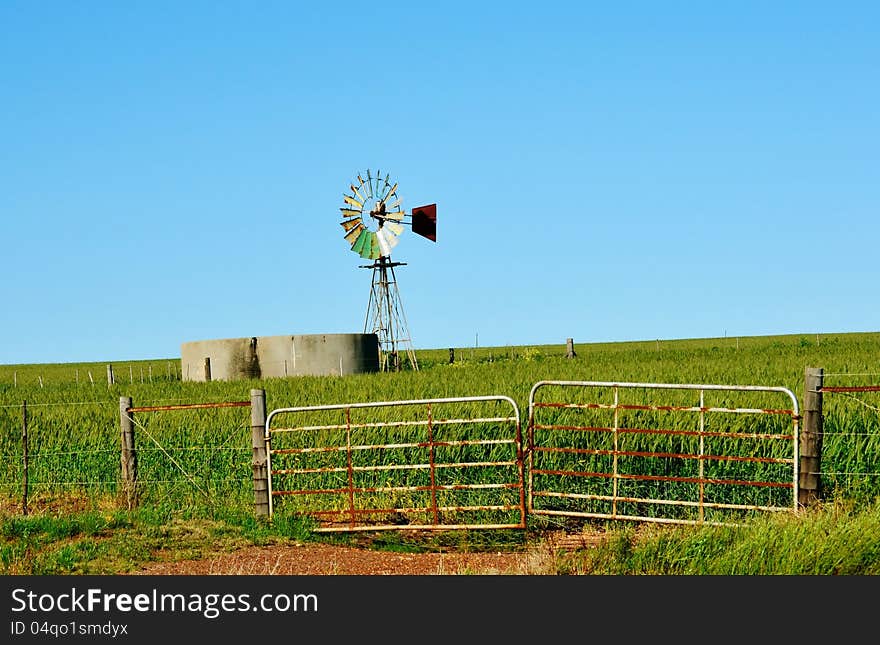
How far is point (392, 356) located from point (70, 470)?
25173mm

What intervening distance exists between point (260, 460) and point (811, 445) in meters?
7.13

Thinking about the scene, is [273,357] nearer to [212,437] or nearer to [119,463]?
[212,437]

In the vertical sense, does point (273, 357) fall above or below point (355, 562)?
above

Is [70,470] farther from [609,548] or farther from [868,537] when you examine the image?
[868,537]

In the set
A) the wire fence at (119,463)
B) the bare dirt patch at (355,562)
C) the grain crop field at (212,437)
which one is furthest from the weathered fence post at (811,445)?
the wire fence at (119,463)

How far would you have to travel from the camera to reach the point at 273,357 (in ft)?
123

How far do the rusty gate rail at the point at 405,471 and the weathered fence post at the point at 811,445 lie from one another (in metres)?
3.53

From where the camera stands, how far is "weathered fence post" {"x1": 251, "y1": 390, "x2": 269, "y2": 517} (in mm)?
12727

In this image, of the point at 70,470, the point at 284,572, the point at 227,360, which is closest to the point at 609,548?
the point at 284,572

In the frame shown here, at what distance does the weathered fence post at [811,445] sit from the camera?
11820 millimetres

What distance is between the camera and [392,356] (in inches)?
1634

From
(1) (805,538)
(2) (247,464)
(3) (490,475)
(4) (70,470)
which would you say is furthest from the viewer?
(4) (70,470)

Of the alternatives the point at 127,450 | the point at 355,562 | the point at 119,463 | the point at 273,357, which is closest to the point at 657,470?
the point at 355,562

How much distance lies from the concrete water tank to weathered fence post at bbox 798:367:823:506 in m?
27.0
